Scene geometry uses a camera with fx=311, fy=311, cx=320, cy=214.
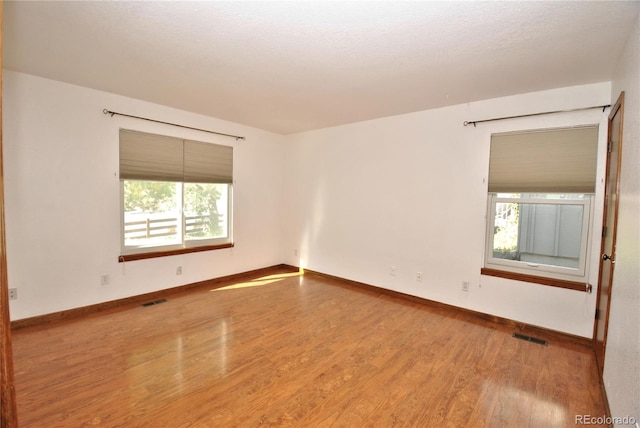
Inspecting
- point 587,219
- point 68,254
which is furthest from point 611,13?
point 68,254

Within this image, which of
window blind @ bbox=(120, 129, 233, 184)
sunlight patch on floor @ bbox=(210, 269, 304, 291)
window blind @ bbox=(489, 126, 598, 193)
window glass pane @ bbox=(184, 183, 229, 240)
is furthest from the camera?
sunlight patch on floor @ bbox=(210, 269, 304, 291)

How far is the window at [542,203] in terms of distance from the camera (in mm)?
3096

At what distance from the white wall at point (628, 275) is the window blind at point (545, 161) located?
0.84 metres

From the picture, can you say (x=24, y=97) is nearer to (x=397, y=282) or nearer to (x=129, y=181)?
(x=129, y=181)

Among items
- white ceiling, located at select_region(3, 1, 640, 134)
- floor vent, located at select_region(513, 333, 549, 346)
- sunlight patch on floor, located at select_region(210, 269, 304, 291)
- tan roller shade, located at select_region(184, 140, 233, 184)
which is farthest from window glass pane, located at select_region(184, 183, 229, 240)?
floor vent, located at select_region(513, 333, 549, 346)

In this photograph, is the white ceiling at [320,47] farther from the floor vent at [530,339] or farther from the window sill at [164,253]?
the floor vent at [530,339]

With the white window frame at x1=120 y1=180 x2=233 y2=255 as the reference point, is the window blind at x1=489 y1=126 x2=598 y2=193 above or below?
above

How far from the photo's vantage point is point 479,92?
3.39 meters

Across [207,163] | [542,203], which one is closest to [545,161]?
[542,203]

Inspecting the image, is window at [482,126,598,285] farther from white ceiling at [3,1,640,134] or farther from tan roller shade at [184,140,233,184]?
tan roller shade at [184,140,233,184]

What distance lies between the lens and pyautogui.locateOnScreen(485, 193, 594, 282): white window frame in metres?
3.09

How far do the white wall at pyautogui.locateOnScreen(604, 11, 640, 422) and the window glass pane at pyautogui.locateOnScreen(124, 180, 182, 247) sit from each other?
4659 mm

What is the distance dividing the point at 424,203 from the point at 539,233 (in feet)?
4.26

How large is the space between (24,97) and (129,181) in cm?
125
